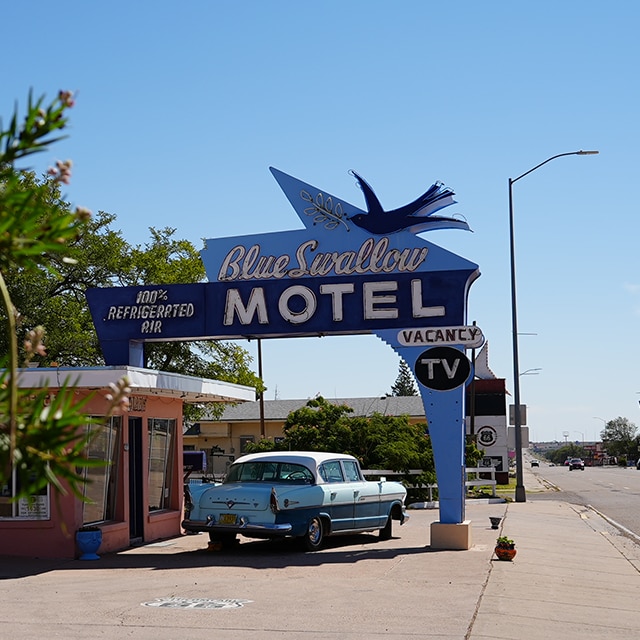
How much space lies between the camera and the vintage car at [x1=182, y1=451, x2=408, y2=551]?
631 inches

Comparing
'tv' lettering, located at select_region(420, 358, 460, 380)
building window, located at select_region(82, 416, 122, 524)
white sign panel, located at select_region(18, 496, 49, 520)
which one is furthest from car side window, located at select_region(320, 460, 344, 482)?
white sign panel, located at select_region(18, 496, 49, 520)

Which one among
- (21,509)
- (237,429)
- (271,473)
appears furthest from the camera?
(237,429)

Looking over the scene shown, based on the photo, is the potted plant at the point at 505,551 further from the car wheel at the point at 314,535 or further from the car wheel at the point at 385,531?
the car wheel at the point at 385,531

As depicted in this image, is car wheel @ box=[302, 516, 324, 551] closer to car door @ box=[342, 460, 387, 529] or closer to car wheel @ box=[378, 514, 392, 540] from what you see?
car door @ box=[342, 460, 387, 529]

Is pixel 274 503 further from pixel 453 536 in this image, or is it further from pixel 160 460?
pixel 160 460

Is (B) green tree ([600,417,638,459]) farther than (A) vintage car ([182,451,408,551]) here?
Yes

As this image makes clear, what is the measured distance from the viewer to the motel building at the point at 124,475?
1623cm

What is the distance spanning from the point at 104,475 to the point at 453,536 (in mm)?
6198

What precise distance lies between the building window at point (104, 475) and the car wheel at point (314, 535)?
350 cm

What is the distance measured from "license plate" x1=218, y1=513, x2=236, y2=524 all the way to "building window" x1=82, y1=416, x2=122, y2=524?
2.22 meters

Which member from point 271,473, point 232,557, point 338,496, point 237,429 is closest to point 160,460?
point 271,473

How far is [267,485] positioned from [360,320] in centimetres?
327

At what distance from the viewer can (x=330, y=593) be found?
12398 millimetres

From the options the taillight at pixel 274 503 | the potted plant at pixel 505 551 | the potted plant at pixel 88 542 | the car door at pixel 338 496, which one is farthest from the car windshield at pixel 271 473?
the potted plant at pixel 505 551
